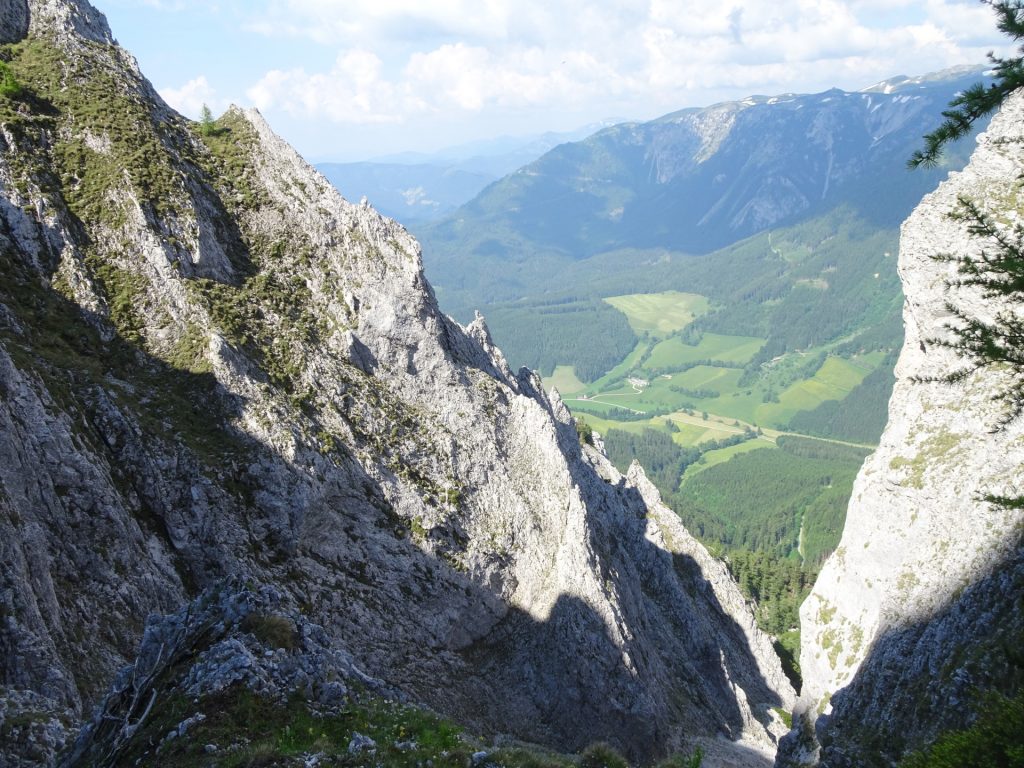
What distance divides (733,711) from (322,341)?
48.8 metres

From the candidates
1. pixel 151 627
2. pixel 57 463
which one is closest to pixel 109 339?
pixel 57 463

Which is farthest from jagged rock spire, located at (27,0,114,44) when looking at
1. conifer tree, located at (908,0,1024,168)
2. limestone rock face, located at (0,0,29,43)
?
conifer tree, located at (908,0,1024,168)

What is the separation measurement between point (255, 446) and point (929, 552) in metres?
49.0

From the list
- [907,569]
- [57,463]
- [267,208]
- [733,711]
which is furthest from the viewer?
[733,711]

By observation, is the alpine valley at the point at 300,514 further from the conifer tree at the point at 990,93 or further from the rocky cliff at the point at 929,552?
the conifer tree at the point at 990,93

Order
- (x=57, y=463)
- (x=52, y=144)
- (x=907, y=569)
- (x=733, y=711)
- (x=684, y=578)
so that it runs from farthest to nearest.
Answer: (x=684, y=578) → (x=733, y=711) → (x=907, y=569) → (x=52, y=144) → (x=57, y=463)

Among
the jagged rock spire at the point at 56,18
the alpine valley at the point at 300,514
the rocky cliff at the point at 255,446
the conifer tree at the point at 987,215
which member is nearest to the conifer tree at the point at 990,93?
the conifer tree at the point at 987,215

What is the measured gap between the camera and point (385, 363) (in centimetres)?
4425

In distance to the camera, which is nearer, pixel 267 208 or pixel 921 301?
pixel 267 208

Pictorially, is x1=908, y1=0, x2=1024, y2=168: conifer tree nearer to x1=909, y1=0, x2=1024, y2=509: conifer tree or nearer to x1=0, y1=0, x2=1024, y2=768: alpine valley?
x1=909, y1=0, x2=1024, y2=509: conifer tree

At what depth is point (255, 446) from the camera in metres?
34.8

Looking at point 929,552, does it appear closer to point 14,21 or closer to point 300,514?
point 300,514

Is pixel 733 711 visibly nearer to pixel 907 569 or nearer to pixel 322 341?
pixel 907 569

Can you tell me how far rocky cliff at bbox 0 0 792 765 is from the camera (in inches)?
1053
